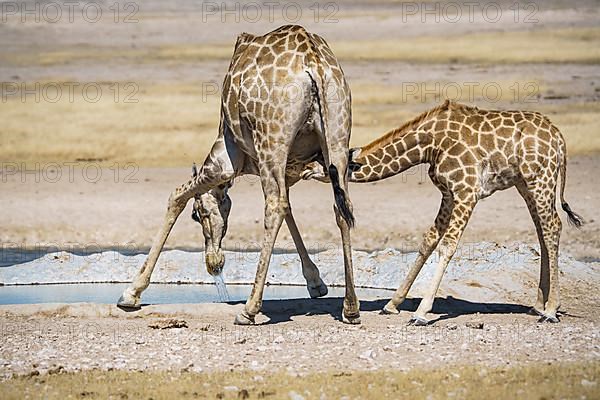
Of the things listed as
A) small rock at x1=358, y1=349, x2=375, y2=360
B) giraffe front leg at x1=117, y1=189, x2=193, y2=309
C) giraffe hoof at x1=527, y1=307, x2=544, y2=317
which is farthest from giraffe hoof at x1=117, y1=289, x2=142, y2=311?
giraffe hoof at x1=527, y1=307, x2=544, y2=317

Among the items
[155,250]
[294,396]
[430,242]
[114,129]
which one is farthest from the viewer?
[114,129]

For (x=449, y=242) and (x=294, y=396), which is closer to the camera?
(x=294, y=396)

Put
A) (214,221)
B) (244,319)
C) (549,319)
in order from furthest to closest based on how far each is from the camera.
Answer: (214,221), (549,319), (244,319)

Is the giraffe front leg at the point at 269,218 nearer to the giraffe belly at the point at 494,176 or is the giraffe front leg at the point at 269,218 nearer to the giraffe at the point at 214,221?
the giraffe at the point at 214,221

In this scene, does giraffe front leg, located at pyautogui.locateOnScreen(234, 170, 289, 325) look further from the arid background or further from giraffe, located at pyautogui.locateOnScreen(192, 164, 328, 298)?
giraffe, located at pyautogui.locateOnScreen(192, 164, 328, 298)

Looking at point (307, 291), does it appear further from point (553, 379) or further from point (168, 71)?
point (168, 71)

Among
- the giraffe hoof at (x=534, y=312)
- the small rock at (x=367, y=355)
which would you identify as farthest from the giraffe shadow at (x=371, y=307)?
the small rock at (x=367, y=355)

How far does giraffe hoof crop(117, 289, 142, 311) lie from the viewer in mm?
11719

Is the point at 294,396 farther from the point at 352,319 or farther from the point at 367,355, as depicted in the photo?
the point at 352,319

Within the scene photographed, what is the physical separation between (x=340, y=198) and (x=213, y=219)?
75.9 inches

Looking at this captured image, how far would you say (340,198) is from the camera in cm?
1066

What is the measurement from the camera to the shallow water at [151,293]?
13.0m

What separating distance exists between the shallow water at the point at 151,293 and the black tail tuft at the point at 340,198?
8.09 ft

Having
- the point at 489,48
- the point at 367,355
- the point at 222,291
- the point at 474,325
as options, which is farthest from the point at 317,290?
the point at 489,48
